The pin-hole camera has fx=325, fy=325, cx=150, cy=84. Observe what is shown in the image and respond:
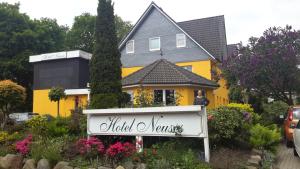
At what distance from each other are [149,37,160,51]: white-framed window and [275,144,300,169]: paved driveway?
750 inches

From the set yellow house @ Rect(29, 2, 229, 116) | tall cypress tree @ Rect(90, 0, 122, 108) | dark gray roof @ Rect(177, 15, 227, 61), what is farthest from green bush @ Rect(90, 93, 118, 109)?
dark gray roof @ Rect(177, 15, 227, 61)

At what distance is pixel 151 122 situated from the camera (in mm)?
8984

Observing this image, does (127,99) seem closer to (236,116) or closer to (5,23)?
(236,116)

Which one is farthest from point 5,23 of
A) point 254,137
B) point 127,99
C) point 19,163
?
point 254,137

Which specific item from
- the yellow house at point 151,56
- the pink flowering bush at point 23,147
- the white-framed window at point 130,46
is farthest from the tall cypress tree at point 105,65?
the white-framed window at point 130,46

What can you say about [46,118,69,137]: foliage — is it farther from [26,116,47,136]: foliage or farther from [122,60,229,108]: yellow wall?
[122,60,229,108]: yellow wall

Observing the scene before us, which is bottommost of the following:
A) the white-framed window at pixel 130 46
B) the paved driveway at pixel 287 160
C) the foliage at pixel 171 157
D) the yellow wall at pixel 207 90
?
the paved driveway at pixel 287 160

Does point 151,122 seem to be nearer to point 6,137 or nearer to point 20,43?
point 6,137

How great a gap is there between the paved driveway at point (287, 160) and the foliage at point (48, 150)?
6.26m

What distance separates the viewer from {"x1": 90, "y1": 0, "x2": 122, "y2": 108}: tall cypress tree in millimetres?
12266

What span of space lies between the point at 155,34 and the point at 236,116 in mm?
21106

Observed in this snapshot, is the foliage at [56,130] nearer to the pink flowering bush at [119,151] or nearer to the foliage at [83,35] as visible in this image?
the pink flowering bush at [119,151]

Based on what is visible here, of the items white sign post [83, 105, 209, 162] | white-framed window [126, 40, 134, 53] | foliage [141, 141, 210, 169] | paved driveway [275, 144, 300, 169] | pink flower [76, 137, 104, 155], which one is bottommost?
paved driveway [275, 144, 300, 169]

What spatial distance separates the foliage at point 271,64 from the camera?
1791 centimetres
